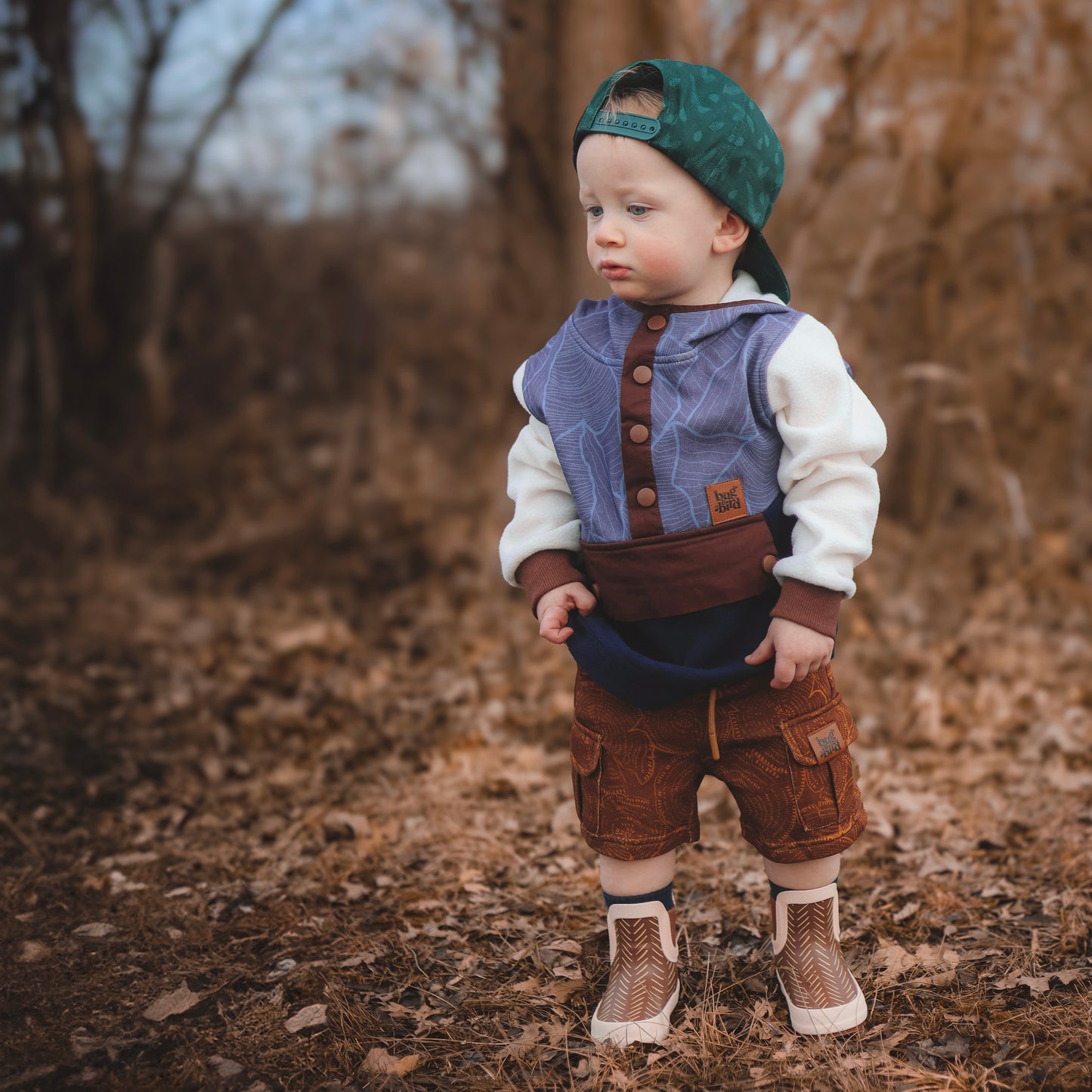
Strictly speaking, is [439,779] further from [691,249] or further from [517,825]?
[691,249]

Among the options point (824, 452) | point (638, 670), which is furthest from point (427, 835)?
point (824, 452)

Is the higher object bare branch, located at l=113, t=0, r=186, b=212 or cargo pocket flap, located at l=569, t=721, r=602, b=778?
bare branch, located at l=113, t=0, r=186, b=212

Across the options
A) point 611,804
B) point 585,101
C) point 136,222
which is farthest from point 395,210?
point 611,804

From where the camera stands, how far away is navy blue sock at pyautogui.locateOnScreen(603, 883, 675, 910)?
238cm

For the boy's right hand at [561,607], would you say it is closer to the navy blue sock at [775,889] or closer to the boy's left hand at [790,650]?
the boy's left hand at [790,650]

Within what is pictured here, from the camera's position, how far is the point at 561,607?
227 centimetres

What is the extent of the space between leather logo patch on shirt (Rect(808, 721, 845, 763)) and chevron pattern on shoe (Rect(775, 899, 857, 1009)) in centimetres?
37

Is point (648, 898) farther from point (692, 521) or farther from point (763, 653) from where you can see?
point (692, 521)

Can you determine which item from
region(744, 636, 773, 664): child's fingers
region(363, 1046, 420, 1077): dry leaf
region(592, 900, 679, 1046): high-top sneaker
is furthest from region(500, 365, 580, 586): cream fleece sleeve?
region(363, 1046, 420, 1077): dry leaf

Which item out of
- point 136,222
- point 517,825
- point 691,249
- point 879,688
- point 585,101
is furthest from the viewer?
point 136,222

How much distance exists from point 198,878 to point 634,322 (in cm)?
206

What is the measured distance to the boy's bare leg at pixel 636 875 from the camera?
2.37 metres

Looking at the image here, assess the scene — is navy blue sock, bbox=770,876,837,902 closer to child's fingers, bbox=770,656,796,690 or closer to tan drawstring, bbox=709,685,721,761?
tan drawstring, bbox=709,685,721,761

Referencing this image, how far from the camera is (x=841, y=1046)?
2.30m
